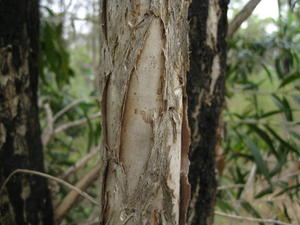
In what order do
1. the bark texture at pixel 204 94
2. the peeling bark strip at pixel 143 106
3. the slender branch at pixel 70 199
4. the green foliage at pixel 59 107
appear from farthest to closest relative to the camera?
the green foliage at pixel 59 107 < the slender branch at pixel 70 199 < the bark texture at pixel 204 94 < the peeling bark strip at pixel 143 106

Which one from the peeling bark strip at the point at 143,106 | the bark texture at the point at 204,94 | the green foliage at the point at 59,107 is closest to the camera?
the peeling bark strip at the point at 143,106

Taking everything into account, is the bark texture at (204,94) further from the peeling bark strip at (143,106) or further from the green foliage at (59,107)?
the green foliage at (59,107)

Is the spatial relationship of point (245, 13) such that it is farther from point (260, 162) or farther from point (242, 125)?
point (242, 125)

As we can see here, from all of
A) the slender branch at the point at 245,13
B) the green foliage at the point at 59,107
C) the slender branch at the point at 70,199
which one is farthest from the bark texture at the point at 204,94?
the green foliage at the point at 59,107

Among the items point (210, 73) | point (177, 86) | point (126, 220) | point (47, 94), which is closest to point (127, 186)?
point (126, 220)

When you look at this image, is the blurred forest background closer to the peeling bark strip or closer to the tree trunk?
the tree trunk

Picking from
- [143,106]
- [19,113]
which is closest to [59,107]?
[19,113]

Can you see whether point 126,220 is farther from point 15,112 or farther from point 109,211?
point 15,112
